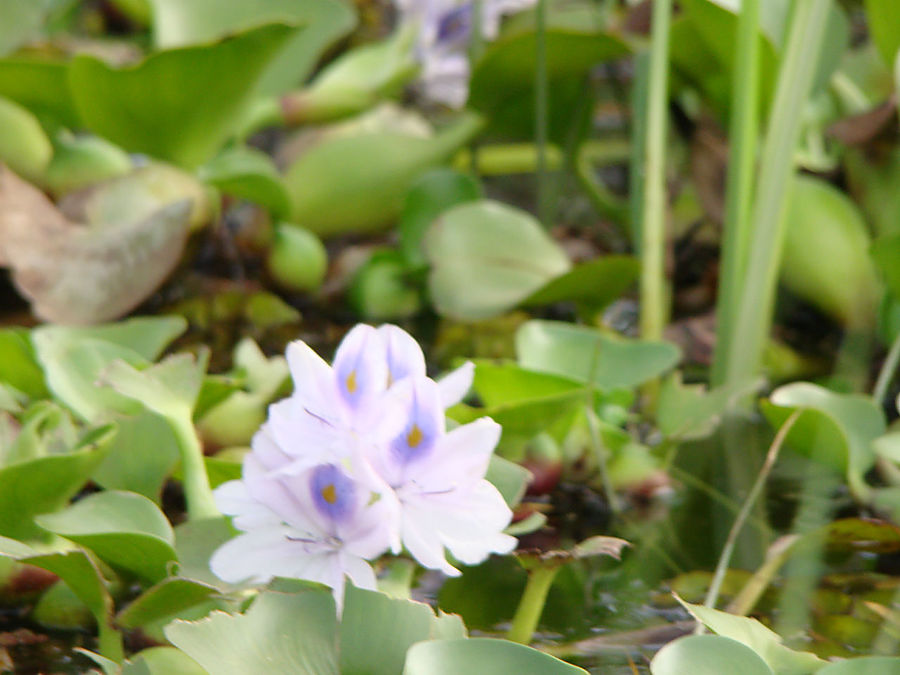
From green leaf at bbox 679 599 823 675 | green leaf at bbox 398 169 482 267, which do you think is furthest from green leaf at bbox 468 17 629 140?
green leaf at bbox 679 599 823 675

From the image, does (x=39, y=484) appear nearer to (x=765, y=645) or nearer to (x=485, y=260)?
(x=765, y=645)

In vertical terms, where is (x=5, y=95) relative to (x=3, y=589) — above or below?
above

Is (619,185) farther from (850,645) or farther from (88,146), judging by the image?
(850,645)

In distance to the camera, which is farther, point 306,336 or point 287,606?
point 306,336

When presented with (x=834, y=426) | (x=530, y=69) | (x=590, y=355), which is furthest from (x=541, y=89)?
(x=834, y=426)

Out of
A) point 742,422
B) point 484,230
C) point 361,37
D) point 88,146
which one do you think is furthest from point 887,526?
point 361,37

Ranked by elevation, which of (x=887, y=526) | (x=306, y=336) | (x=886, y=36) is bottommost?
(x=306, y=336)

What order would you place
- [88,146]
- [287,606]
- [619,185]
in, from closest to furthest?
1. [287,606]
2. [88,146]
3. [619,185]
